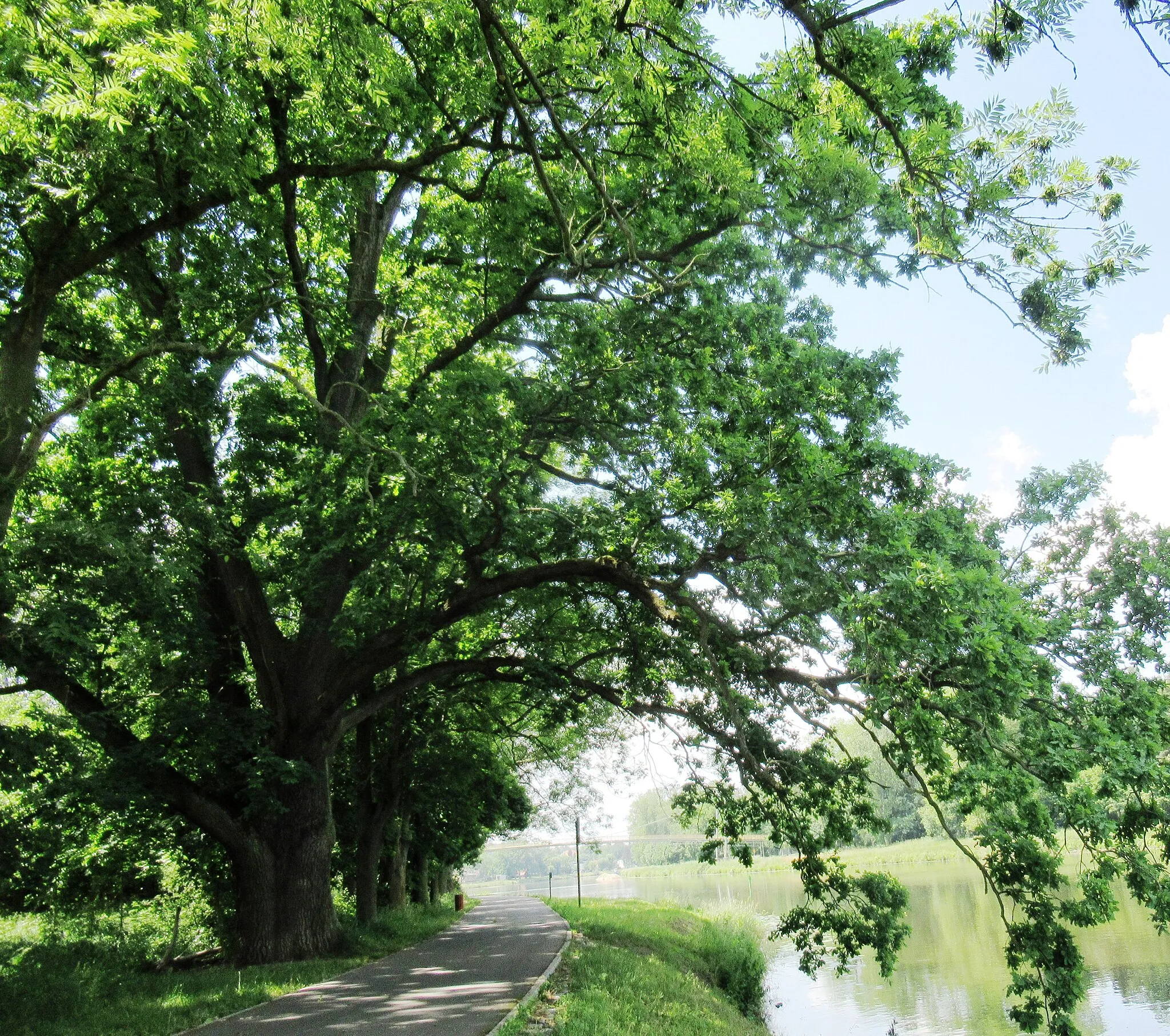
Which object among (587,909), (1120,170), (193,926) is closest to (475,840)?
(587,909)

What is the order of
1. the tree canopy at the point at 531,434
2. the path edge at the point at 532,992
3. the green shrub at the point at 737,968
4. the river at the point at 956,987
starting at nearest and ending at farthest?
the tree canopy at the point at 531,434 → the path edge at the point at 532,992 → the river at the point at 956,987 → the green shrub at the point at 737,968

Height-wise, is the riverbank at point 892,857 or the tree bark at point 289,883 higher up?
the tree bark at point 289,883

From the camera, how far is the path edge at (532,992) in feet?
24.1

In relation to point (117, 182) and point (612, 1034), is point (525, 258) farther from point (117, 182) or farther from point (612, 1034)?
point (612, 1034)

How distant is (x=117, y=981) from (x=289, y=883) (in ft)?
7.95

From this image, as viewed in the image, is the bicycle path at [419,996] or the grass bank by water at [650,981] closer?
the bicycle path at [419,996]

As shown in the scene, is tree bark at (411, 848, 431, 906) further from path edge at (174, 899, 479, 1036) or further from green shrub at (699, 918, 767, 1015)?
green shrub at (699, 918, 767, 1015)

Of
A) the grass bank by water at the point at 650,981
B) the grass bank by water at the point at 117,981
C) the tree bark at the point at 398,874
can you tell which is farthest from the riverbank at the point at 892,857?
the grass bank by water at the point at 117,981

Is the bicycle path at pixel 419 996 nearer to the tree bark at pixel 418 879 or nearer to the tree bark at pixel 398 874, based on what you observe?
the tree bark at pixel 398 874

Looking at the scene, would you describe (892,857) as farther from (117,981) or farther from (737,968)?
(117,981)

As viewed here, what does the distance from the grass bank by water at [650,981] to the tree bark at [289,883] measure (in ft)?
12.2

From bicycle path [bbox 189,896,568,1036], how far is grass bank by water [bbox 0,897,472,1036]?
1.13ft

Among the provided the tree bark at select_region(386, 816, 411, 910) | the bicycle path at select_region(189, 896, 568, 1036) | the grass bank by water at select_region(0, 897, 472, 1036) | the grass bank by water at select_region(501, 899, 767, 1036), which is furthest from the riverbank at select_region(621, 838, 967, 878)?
the grass bank by water at select_region(0, 897, 472, 1036)

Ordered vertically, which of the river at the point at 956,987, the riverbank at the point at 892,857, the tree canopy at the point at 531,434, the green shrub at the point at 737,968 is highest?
the tree canopy at the point at 531,434
